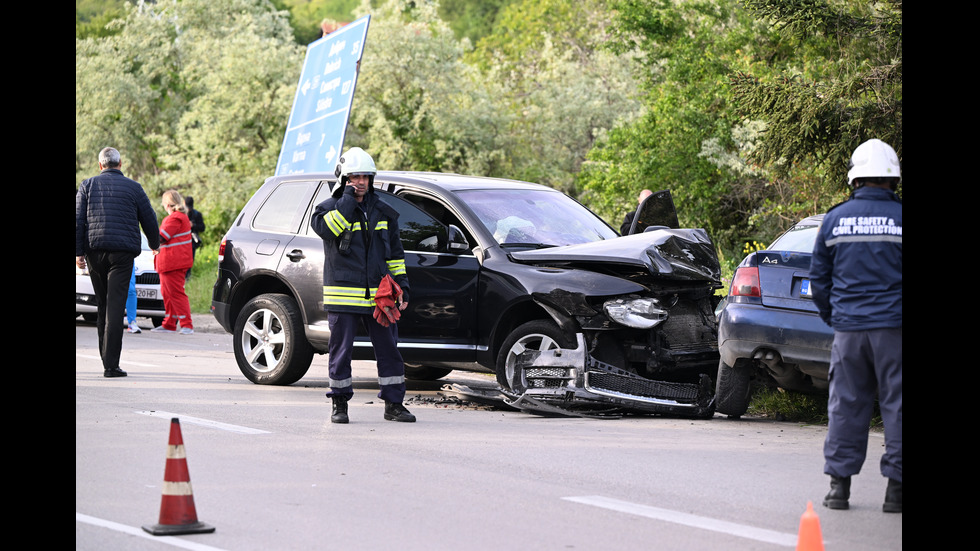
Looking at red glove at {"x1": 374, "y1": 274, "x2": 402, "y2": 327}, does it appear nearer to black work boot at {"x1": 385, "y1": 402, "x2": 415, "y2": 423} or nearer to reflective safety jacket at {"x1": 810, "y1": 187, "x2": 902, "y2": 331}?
black work boot at {"x1": 385, "y1": 402, "x2": 415, "y2": 423}

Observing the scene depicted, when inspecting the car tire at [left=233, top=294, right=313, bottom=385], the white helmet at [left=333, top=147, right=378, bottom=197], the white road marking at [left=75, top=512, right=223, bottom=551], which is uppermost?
the white helmet at [left=333, top=147, right=378, bottom=197]

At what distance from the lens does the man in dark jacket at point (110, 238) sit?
11258 millimetres

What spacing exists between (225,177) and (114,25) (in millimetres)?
14888

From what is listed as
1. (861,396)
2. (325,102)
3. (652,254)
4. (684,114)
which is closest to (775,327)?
(652,254)

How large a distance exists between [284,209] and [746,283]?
447 centimetres

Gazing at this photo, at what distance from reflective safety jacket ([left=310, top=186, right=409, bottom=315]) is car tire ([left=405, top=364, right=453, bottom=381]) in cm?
288

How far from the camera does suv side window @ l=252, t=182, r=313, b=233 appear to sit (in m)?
11.0

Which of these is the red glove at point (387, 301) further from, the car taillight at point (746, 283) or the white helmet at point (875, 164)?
the white helmet at point (875, 164)

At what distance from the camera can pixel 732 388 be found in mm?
8938

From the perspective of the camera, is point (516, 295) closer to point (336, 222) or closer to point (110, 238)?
point (336, 222)

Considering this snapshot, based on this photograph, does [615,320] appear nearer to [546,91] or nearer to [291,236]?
[291,236]

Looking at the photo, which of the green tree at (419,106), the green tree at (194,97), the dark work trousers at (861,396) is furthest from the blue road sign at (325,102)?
the green tree at (194,97)

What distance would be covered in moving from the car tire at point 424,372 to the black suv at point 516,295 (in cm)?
124

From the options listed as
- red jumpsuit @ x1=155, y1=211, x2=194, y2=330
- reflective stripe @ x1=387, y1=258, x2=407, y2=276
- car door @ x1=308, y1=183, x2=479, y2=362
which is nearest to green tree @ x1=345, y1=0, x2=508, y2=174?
red jumpsuit @ x1=155, y1=211, x2=194, y2=330
